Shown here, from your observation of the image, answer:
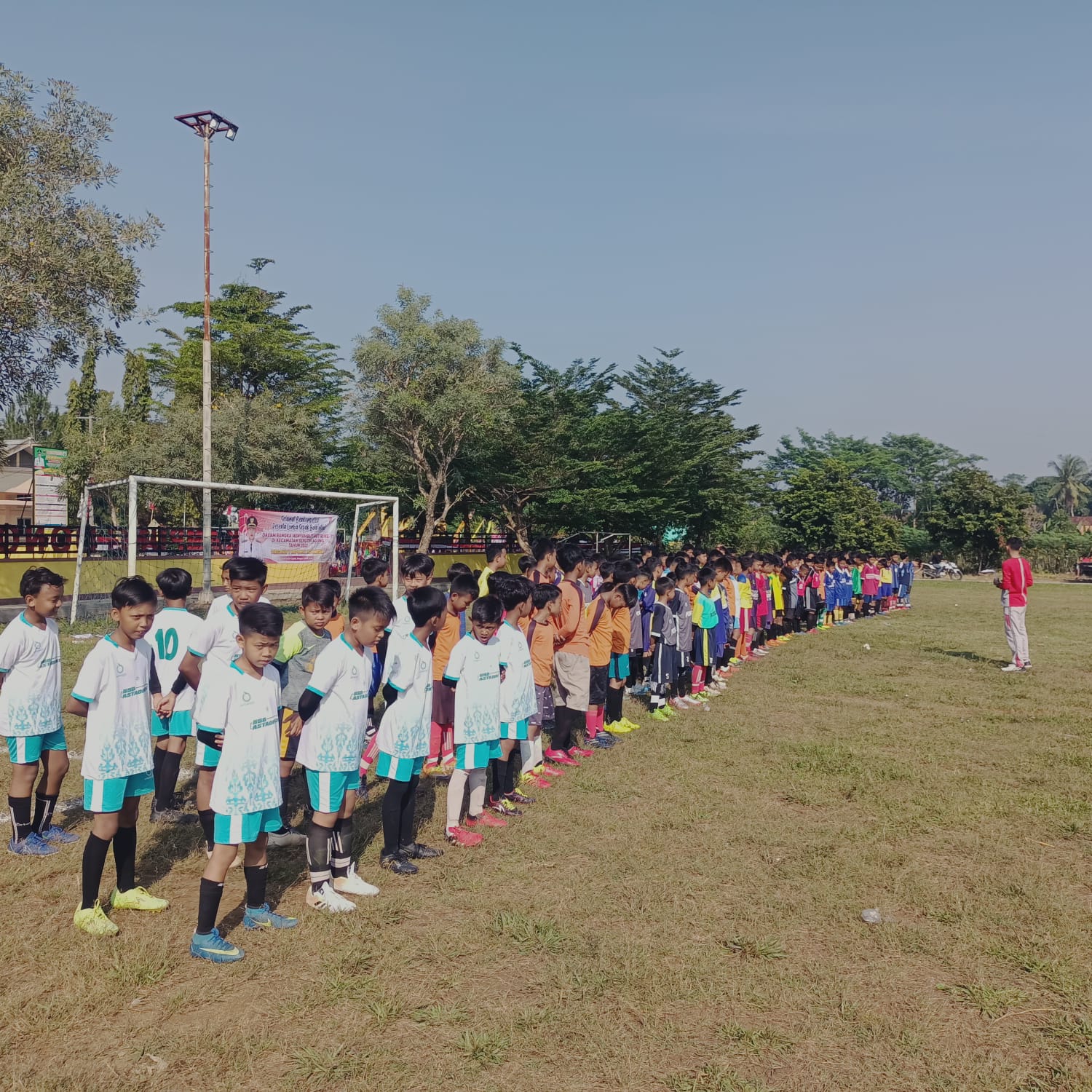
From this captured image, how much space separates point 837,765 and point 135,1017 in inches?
212

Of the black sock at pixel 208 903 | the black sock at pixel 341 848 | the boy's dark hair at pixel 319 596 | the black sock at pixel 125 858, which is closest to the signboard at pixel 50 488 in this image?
the boy's dark hair at pixel 319 596

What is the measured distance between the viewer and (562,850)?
5.25m

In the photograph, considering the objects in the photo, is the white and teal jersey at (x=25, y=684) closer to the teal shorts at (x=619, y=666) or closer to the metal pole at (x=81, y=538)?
the teal shorts at (x=619, y=666)

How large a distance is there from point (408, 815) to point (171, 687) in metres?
1.74

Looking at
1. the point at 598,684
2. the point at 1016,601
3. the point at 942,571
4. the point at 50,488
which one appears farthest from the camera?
the point at 942,571

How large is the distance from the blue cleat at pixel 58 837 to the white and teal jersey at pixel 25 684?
2.19 feet

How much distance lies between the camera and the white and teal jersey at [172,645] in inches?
219

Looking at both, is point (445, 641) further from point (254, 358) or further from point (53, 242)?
point (254, 358)

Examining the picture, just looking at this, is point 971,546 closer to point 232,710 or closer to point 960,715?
point 960,715

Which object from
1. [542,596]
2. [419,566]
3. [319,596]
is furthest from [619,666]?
[319,596]

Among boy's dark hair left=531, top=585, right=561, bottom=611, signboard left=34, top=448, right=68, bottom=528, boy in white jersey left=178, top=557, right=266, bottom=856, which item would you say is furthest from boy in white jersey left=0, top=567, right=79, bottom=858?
signboard left=34, top=448, right=68, bottom=528

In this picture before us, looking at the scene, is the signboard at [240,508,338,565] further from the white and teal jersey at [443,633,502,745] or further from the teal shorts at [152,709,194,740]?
the white and teal jersey at [443,633,502,745]

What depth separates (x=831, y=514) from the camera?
150ft

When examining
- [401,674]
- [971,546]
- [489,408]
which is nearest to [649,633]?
[401,674]
